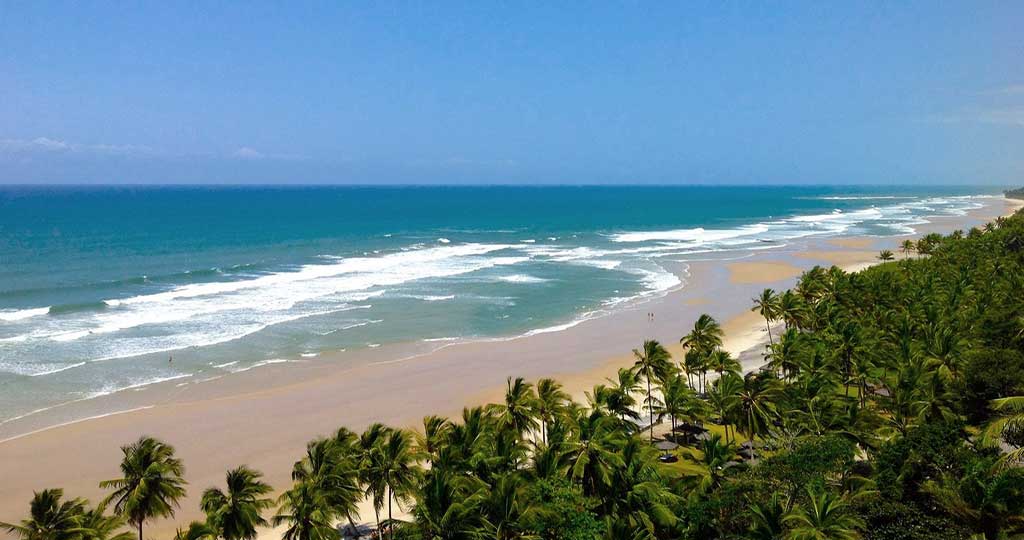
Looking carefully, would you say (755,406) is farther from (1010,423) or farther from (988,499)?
(988,499)

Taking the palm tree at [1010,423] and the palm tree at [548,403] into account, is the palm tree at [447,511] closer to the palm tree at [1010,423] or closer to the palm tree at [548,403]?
the palm tree at [548,403]

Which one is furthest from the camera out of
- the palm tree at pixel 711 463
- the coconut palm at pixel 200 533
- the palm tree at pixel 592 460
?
the palm tree at pixel 711 463

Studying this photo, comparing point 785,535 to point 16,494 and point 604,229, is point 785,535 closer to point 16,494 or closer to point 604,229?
point 16,494

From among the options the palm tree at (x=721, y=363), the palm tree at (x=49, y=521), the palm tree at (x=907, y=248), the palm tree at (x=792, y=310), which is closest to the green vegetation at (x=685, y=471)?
the palm tree at (x=49, y=521)

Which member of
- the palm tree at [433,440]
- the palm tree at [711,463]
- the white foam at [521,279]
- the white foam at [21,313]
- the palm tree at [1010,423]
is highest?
the palm tree at [1010,423]

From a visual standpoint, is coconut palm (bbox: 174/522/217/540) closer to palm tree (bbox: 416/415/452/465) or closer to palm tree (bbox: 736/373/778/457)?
palm tree (bbox: 416/415/452/465)

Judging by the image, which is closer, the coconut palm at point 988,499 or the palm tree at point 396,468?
the coconut palm at point 988,499

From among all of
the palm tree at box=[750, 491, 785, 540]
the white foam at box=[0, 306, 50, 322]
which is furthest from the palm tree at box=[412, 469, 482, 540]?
the white foam at box=[0, 306, 50, 322]
